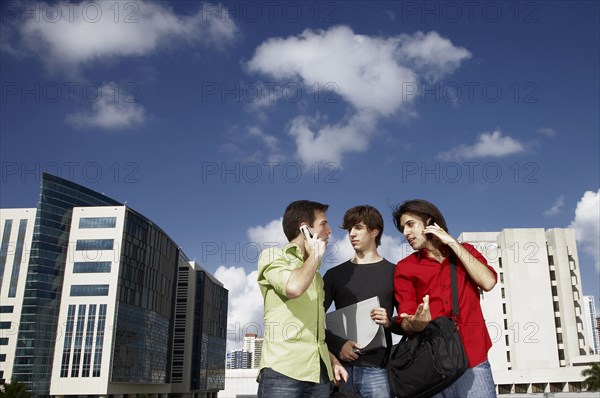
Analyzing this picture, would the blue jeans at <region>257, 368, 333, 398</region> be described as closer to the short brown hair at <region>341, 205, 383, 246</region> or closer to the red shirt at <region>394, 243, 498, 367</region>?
the red shirt at <region>394, 243, 498, 367</region>

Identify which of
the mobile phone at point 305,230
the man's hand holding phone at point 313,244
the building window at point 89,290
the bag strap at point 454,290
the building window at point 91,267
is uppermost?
the building window at point 91,267

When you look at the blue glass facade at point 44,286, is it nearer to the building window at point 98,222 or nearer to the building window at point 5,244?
the building window at point 98,222

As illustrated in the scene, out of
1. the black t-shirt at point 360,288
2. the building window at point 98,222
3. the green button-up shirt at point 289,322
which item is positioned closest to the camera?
the green button-up shirt at point 289,322

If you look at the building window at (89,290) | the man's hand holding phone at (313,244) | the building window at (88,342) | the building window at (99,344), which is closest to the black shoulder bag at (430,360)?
the man's hand holding phone at (313,244)

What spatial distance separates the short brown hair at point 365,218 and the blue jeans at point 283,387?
157 cm

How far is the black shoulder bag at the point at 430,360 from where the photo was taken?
3.44 meters

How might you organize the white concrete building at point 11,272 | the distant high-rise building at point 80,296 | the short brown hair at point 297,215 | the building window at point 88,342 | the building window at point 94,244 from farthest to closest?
the building window at point 94,244
the building window at point 88,342
the white concrete building at point 11,272
the distant high-rise building at point 80,296
the short brown hair at point 297,215

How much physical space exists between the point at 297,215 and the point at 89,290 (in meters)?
74.3

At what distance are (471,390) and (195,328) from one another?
10935 cm

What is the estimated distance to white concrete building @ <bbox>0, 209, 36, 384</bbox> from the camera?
220 feet

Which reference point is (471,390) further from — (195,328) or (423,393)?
(195,328)

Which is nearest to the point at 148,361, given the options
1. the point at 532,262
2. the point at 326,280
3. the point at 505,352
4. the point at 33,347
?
the point at 33,347

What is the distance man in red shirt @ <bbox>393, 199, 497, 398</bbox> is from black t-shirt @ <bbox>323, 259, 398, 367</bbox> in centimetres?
31

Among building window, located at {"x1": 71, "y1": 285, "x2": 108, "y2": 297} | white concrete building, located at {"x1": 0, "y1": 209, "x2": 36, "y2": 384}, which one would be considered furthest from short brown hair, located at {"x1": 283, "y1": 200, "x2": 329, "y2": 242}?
white concrete building, located at {"x1": 0, "y1": 209, "x2": 36, "y2": 384}
